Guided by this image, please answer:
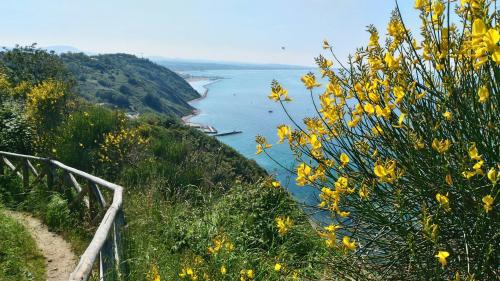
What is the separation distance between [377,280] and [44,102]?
11.9 meters

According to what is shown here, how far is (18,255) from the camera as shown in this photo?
5.46 metres

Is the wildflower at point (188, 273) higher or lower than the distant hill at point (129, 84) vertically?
higher

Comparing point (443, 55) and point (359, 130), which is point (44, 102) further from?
point (443, 55)

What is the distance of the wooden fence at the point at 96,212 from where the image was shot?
351 centimetres

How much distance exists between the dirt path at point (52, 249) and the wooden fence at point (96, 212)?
1.76 ft

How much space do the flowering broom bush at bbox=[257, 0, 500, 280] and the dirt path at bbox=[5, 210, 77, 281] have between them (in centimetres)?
390

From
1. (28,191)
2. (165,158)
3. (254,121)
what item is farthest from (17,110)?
(254,121)

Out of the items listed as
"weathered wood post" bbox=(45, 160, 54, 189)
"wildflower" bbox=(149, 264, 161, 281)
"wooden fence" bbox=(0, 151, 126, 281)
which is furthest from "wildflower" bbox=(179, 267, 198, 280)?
"weathered wood post" bbox=(45, 160, 54, 189)

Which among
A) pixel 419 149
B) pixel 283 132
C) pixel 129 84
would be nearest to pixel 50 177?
pixel 283 132

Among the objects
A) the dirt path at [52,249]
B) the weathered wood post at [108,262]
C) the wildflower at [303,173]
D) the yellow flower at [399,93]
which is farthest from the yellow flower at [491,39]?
the dirt path at [52,249]

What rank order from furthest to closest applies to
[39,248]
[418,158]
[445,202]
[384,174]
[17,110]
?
1. [17,110]
2. [39,248]
3. [418,158]
4. [384,174]
5. [445,202]

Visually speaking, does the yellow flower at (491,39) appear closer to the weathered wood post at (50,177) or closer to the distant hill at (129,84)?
the weathered wood post at (50,177)

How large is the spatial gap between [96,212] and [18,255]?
4.44 feet

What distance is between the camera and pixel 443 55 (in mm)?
2268
